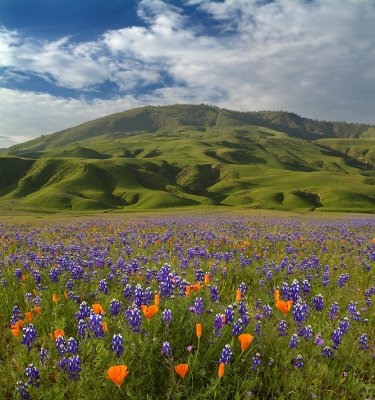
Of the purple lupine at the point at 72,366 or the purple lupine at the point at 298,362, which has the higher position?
the purple lupine at the point at 72,366

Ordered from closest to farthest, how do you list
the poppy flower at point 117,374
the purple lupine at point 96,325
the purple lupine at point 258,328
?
1. the poppy flower at point 117,374
2. the purple lupine at point 96,325
3. the purple lupine at point 258,328

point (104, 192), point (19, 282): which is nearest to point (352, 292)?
point (19, 282)

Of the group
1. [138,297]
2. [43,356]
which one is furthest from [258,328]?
[43,356]

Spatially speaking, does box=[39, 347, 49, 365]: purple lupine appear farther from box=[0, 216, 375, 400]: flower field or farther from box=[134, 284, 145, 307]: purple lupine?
box=[134, 284, 145, 307]: purple lupine

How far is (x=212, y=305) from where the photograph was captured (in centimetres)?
576

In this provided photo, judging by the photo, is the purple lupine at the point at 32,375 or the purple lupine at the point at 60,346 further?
the purple lupine at the point at 60,346

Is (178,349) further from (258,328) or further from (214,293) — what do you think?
(214,293)

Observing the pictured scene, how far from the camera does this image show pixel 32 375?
3.87m

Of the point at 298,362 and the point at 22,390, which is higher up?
the point at 298,362

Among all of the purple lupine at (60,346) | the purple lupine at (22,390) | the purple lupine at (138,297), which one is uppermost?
the purple lupine at (138,297)

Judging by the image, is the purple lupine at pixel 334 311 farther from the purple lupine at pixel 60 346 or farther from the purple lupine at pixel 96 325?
the purple lupine at pixel 60 346

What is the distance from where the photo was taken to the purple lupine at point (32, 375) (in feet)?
12.6

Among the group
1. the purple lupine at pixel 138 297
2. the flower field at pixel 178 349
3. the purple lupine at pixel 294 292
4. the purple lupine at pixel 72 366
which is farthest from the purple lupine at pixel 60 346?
the purple lupine at pixel 294 292

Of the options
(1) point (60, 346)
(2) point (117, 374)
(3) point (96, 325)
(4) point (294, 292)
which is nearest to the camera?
(2) point (117, 374)
